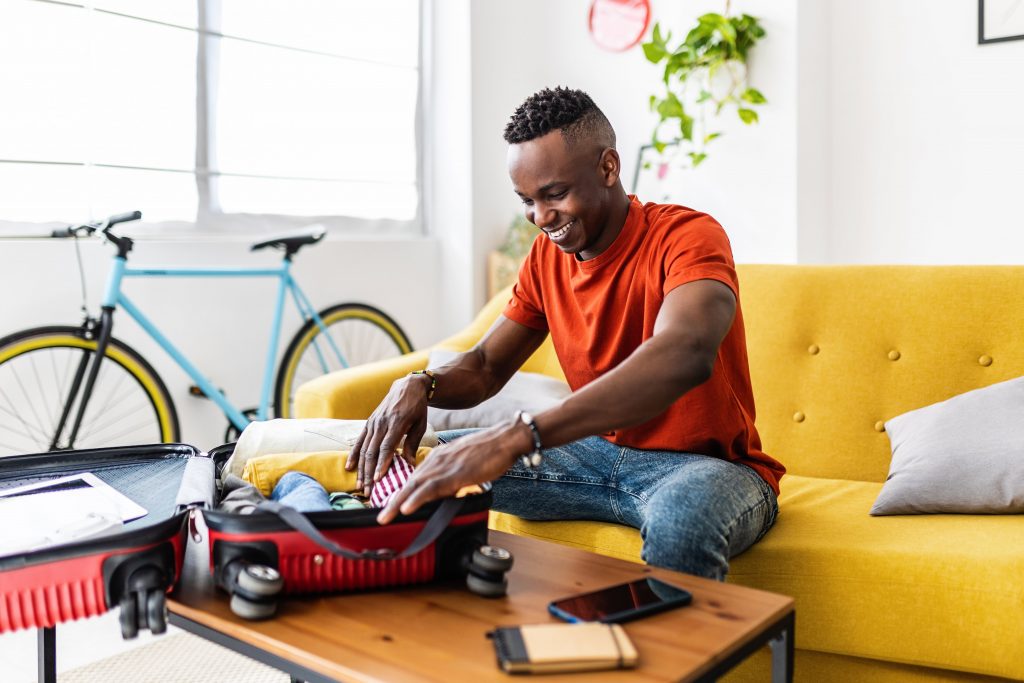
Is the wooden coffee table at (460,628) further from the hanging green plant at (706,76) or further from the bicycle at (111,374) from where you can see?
the hanging green plant at (706,76)

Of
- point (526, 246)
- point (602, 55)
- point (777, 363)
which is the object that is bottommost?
point (777, 363)

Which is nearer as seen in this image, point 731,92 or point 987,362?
point 987,362

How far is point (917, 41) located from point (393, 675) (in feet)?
10.1

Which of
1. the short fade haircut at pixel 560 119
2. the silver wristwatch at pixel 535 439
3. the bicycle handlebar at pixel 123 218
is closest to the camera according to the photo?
the silver wristwatch at pixel 535 439

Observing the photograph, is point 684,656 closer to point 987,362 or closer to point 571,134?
point 571,134

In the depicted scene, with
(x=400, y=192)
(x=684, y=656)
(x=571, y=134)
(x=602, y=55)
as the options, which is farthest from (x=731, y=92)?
(x=684, y=656)

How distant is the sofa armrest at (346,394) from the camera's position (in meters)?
2.18

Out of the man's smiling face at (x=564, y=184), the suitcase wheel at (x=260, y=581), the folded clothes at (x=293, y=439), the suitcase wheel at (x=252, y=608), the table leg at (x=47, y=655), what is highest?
the man's smiling face at (x=564, y=184)

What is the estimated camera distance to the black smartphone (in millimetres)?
1063

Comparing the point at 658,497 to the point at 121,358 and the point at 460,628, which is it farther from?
the point at 121,358

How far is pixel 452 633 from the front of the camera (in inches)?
41.1

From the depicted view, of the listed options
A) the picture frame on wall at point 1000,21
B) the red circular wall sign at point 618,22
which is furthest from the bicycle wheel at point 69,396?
the picture frame on wall at point 1000,21

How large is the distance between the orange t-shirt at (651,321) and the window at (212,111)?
180 centimetres

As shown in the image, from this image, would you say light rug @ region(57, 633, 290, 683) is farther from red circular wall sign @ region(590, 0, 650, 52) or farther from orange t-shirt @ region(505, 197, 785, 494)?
red circular wall sign @ region(590, 0, 650, 52)
